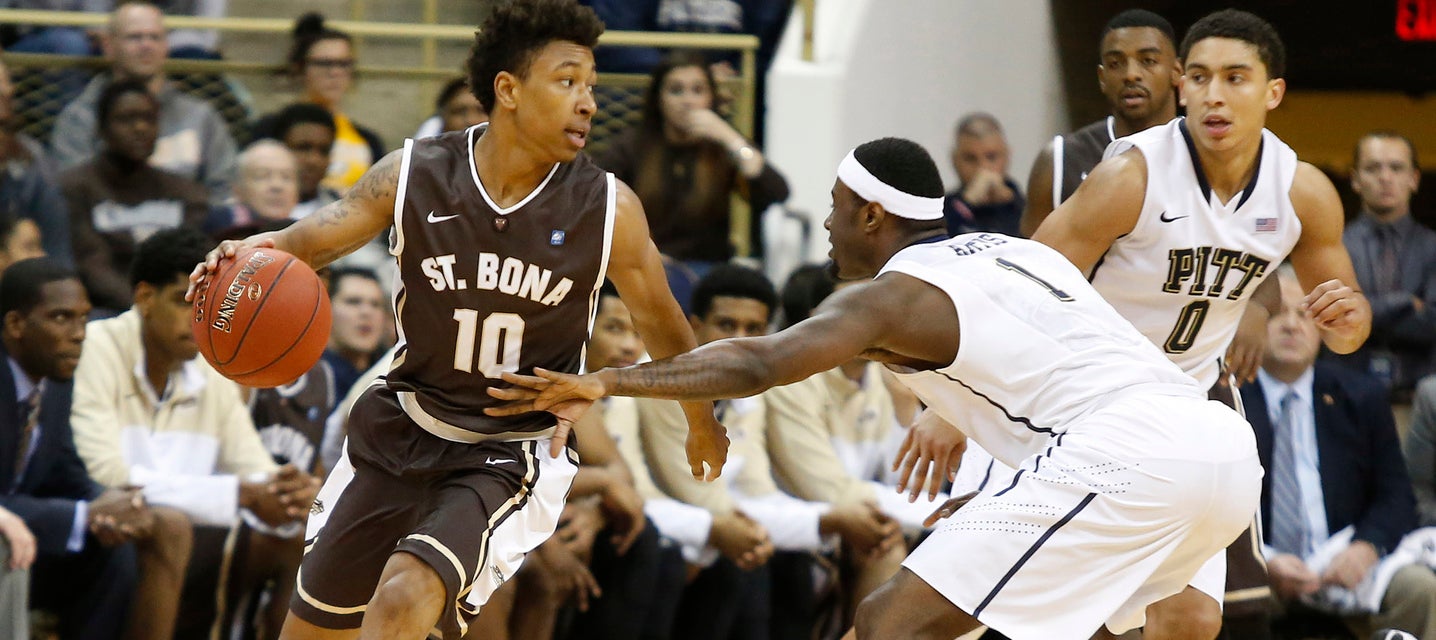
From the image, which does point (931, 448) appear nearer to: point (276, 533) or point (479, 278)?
point (479, 278)

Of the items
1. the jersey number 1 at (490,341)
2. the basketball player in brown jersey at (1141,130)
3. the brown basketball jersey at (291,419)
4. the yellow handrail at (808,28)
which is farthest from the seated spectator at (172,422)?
the yellow handrail at (808,28)

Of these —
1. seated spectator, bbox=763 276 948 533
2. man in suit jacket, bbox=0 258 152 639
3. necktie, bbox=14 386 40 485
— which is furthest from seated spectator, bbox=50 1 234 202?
seated spectator, bbox=763 276 948 533

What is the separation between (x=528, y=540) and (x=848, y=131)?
515 cm

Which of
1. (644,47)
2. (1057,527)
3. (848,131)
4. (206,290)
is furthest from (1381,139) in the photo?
(206,290)

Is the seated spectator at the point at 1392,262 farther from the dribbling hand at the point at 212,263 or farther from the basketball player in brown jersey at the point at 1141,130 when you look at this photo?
the dribbling hand at the point at 212,263

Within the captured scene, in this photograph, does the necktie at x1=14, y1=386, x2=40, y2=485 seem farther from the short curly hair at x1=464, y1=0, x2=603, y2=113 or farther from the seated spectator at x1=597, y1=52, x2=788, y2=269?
the seated spectator at x1=597, y1=52, x2=788, y2=269

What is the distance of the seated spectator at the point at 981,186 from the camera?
8.82 metres

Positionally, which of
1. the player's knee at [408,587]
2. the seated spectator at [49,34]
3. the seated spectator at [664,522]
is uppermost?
the seated spectator at [49,34]

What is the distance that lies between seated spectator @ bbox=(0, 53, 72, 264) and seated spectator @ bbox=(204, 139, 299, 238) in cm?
62

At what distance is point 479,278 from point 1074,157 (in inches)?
89.3

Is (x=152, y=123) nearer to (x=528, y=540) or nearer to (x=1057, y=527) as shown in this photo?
(x=528, y=540)

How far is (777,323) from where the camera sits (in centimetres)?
877

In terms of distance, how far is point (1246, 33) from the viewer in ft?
18.3

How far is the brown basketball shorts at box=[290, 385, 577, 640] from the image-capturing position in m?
5.00
